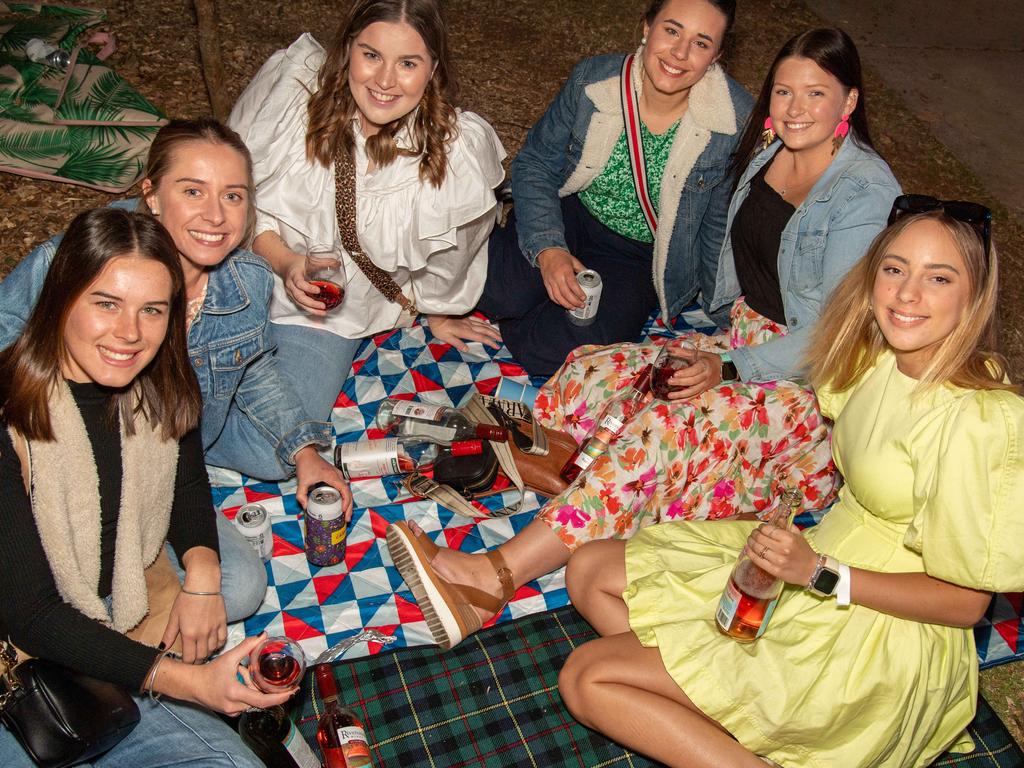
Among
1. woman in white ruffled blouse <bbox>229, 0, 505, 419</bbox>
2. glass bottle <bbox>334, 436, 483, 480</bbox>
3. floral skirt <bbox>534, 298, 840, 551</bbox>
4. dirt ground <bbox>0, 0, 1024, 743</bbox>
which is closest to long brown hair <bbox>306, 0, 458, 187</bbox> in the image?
woman in white ruffled blouse <bbox>229, 0, 505, 419</bbox>

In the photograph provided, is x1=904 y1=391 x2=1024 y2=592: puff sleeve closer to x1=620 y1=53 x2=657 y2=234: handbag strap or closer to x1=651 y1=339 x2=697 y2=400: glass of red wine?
x1=651 y1=339 x2=697 y2=400: glass of red wine

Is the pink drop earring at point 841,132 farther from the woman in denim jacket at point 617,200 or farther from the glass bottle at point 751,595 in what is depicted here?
the glass bottle at point 751,595

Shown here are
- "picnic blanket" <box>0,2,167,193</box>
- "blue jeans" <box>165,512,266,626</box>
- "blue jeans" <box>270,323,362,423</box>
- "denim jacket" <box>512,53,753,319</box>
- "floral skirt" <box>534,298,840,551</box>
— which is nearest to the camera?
"blue jeans" <box>165,512,266,626</box>

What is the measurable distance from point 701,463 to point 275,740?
5.83 ft

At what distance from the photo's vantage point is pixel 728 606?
2770mm

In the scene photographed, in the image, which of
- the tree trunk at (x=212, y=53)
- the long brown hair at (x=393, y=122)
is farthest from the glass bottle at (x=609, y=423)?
the tree trunk at (x=212, y=53)

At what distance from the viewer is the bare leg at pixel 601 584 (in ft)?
10.4

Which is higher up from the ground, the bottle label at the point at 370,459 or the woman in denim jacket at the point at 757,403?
the woman in denim jacket at the point at 757,403

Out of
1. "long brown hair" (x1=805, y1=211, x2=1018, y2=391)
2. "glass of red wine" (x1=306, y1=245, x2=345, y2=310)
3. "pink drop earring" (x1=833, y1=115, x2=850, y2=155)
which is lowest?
"glass of red wine" (x1=306, y1=245, x2=345, y2=310)

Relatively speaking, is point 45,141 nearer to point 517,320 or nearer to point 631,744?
point 517,320

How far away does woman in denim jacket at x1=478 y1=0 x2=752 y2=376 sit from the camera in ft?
13.3

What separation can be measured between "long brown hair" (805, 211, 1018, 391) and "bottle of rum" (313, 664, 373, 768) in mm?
1845

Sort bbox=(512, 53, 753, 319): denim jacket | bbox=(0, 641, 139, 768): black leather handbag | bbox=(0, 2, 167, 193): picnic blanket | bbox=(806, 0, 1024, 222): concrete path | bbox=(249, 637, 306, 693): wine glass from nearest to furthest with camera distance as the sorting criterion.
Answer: bbox=(0, 641, 139, 768): black leather handbag, bbox=(249, 637, 306, 693): wine glass, bbox=(512, 53, 753, 319): denim jacket, bbox=(0, 2, 167, 193): picnic blanket, bbox=(806, 0, 1024, 222): concrete path

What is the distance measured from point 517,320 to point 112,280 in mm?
2281
